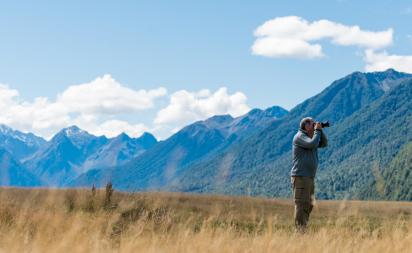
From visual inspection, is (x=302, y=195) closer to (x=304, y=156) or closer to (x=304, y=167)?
(x=304, y=167)

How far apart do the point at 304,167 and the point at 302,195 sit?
506 millimetres

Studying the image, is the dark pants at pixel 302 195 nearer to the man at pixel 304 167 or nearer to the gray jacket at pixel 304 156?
the man at pixel 304 167

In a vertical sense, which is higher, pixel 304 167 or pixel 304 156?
pixel 304 156

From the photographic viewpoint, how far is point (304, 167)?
35.6 feet

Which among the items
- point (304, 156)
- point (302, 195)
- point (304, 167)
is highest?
point (304, 156)

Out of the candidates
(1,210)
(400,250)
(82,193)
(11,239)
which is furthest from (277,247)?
(82,193)

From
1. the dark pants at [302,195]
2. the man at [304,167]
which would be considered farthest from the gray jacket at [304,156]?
the dark pants at [302,195]

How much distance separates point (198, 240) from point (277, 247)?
0.82m

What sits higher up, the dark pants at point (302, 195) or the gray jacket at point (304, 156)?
the gray jacket at point (304, 156)

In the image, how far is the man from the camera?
10.8 m

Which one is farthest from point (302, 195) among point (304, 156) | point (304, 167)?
point (304, 156)

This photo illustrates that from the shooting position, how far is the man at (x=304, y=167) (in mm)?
10820

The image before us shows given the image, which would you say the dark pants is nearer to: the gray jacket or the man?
the man

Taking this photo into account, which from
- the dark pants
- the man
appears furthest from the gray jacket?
the dark pants
